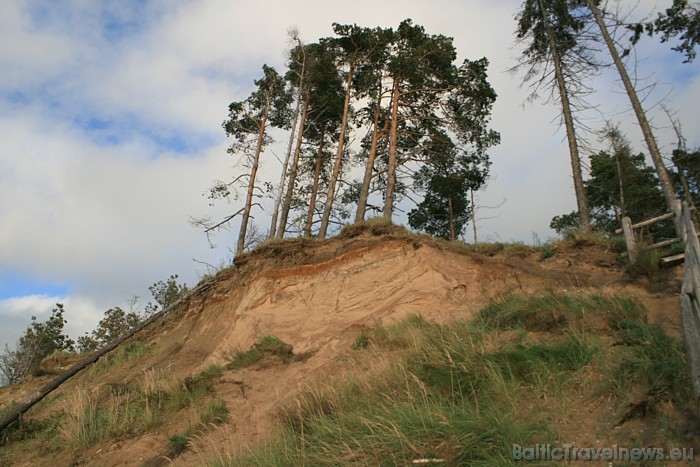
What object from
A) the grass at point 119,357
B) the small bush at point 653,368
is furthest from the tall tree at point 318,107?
the small bush at point 653,368

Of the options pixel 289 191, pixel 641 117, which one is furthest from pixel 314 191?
pixel 641 117

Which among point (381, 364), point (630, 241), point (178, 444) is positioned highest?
point (630, 241)

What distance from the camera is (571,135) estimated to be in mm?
17656

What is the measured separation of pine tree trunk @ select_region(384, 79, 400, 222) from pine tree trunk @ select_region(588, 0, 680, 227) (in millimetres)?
8369

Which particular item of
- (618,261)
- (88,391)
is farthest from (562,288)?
(88,391)

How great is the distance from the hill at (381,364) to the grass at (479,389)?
0.10 ft

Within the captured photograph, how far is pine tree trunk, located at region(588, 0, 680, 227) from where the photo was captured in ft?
47.7

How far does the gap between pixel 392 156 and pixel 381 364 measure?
13.3m

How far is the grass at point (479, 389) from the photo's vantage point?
16.1 feet

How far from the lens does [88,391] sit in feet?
38.5

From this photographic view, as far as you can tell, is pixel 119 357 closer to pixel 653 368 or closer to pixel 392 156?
pixel 392 156

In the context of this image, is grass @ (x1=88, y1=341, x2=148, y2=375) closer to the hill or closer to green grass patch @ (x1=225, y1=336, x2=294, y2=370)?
the hill

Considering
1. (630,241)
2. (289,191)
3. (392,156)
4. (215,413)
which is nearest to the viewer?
(215,413)

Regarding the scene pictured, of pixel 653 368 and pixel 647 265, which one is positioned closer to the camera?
pixel 653 368
